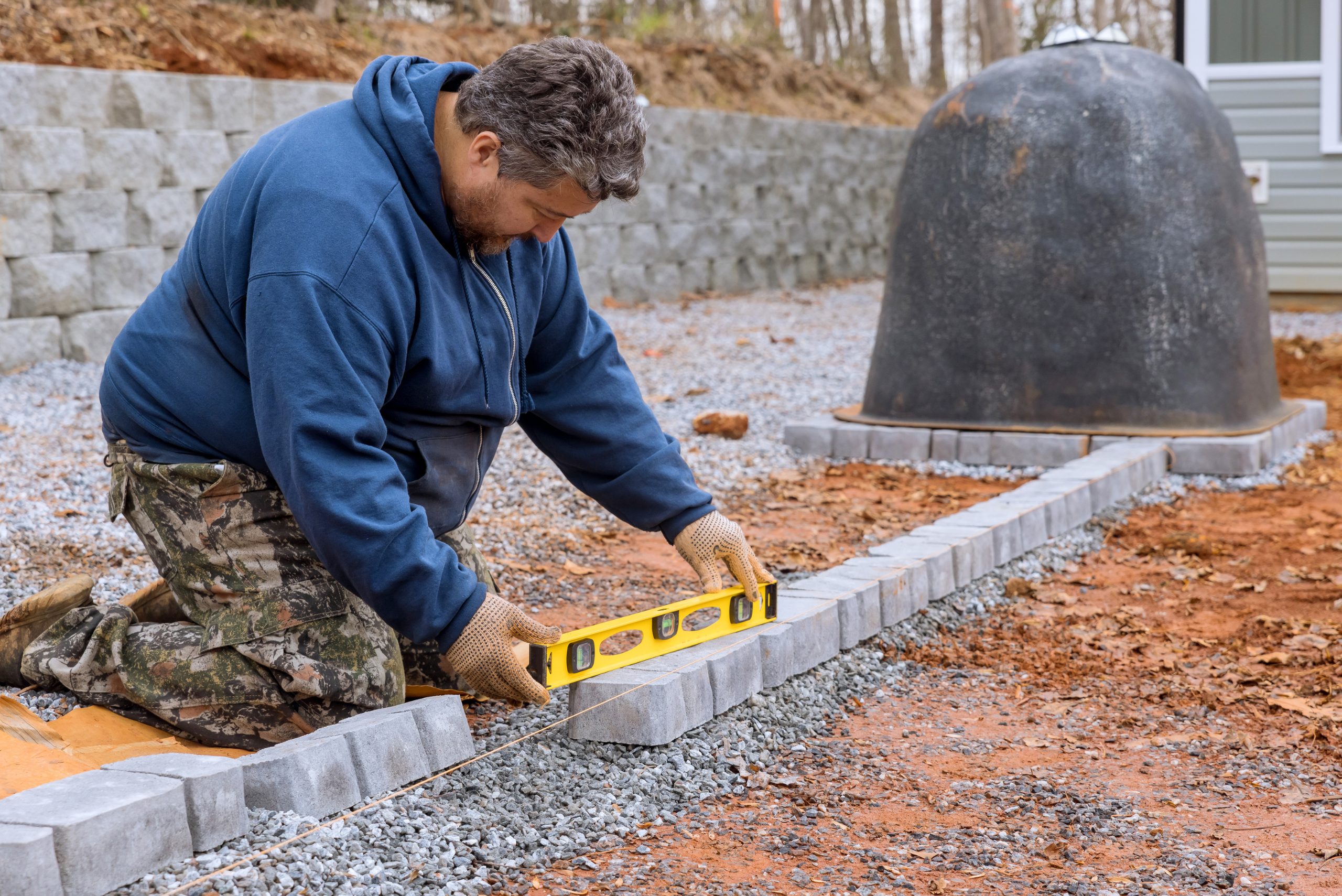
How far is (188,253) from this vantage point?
2.59 m

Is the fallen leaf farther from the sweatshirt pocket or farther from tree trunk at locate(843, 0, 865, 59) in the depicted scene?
tree trunk at locate(843, 0, 865, 59)

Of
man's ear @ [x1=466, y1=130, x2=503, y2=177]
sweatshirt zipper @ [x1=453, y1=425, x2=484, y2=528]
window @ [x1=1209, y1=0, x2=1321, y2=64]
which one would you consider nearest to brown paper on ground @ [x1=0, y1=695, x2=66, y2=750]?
sweatshirt zipper @ [x1=453, y1=425, x2=484, y2=528]

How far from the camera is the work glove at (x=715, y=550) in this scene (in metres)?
2.99

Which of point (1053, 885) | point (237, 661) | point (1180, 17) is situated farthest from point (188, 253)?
point (1180, 17)

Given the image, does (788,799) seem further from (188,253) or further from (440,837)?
(188,253)

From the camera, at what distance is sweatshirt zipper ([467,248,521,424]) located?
2.61 meters

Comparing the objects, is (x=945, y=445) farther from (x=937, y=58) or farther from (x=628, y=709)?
(x=937, y=58)

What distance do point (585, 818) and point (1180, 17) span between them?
11.9 meters

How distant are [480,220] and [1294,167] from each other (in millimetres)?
Result: 11476

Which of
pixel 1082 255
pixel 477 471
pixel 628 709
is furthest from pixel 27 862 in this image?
pixel 1082 255

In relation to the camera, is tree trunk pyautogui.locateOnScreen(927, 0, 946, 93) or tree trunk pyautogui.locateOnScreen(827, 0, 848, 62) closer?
tree trunk pyautogui.locateOnScreen(927, 0, 946, 93)

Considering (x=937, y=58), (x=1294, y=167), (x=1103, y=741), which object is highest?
(x=937, y=58)

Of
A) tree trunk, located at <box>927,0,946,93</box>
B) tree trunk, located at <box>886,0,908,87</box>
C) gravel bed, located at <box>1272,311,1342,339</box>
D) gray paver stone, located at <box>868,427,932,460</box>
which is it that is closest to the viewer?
gray paver stone, located at <box>868,427,932,460</box>

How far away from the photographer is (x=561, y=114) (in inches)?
89.6
